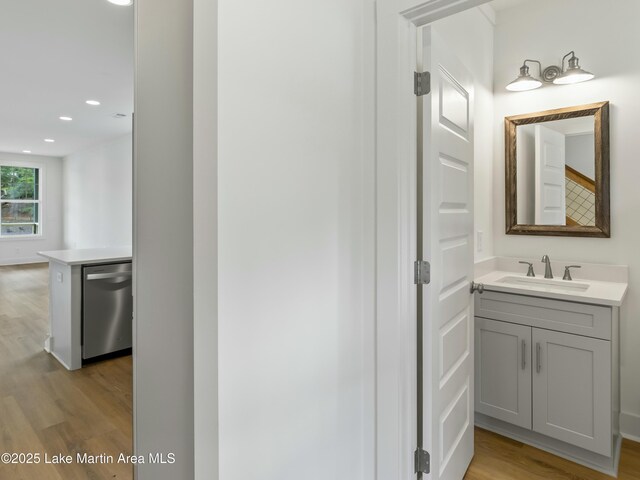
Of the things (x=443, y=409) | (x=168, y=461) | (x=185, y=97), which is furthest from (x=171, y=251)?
(x=443, y=409)

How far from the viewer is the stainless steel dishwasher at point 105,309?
3.40 meters

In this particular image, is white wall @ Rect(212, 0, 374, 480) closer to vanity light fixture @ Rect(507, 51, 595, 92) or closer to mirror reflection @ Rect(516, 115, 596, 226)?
vanity light fixture @ Rect(507, 51, 595, 92)

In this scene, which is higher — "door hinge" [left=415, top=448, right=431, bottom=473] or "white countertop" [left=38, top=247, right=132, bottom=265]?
"white countertop" [left=38, top=247, right=132, bottom=265]

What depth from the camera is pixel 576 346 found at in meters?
2.00

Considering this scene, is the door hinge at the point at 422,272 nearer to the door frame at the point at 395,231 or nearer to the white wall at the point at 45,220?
the door frame at the point at 395,231

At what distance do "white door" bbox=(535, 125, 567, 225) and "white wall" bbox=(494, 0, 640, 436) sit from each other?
6.1 inches

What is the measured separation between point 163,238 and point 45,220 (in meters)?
10.3

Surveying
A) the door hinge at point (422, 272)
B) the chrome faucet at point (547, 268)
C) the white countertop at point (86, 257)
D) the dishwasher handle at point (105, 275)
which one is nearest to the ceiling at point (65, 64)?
the white countertop at point (86, 257)

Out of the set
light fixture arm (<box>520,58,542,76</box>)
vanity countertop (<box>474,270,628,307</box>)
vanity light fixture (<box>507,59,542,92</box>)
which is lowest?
vanity countertop (<box>474,270,628,307</box>)

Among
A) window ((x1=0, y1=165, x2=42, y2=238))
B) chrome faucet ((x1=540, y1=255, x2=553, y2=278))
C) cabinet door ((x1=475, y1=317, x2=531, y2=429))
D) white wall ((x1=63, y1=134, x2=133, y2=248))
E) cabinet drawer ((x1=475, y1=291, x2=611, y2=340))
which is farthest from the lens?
window ((x1=0, y1=165, x2=42, y2=238))

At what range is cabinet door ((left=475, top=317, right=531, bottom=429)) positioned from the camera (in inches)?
85.9

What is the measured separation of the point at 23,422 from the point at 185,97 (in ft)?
8.69

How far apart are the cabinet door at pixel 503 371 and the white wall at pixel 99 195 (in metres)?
5.90

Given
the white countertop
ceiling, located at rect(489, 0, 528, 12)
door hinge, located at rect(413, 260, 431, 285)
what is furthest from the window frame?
door hinge, located at rect(413, 260, 431, 285)
